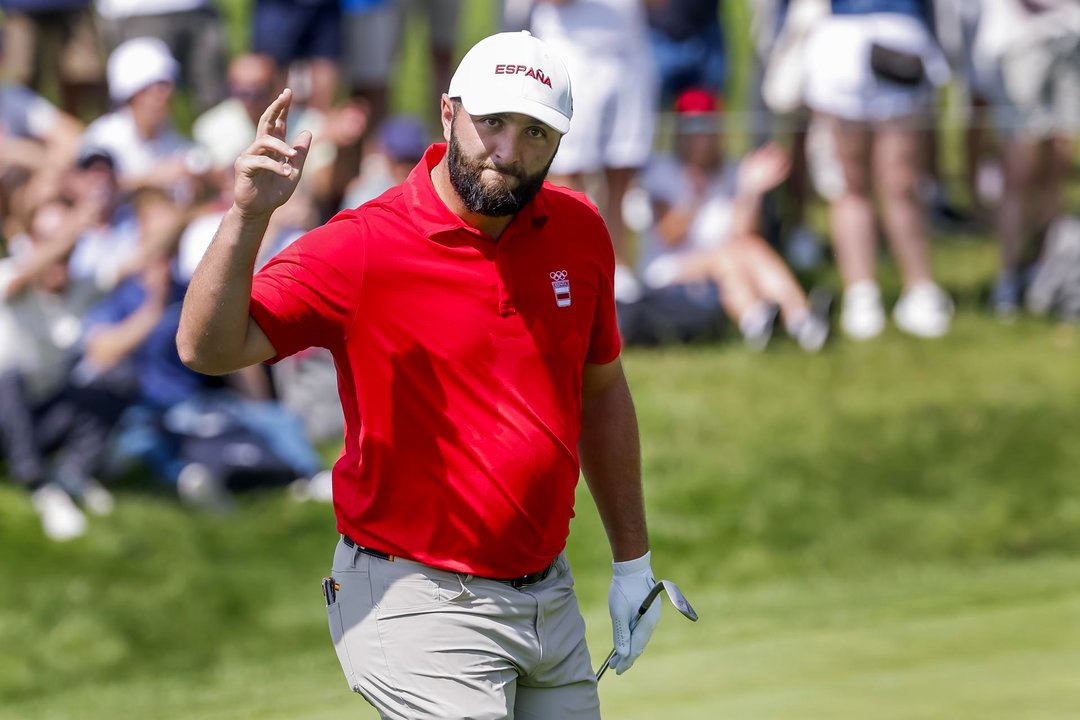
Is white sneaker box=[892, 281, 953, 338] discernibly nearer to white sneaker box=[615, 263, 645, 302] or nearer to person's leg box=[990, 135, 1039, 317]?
person's leg box=[990, 135, 1039, 317]

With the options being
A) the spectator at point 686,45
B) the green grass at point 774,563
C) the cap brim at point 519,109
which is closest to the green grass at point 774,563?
the green grass at point 774,563

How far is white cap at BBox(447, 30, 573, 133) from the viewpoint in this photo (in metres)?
3.54

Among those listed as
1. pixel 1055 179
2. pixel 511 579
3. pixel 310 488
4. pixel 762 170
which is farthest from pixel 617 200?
pixel 511 579

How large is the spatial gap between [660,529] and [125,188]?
3299 mm

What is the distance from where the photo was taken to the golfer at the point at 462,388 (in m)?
3.59

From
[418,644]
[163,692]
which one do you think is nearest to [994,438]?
[163,692]

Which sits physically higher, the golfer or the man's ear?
the man's ear

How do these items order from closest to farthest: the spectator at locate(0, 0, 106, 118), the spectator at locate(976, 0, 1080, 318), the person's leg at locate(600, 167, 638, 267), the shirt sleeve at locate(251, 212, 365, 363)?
1. the shirt sleeve at locate(251, 212, 365, 363)
2. the spectator at locate(0, 0, 106, 118)
3. the person's leg at locate(600, 167, 638, 267)
4. the spectator at locate(976, 0, 1080, 318)

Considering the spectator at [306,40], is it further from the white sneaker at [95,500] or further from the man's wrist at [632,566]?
the man's wrist at [632,566]

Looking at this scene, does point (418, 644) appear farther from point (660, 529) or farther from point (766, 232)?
point (766, 232)

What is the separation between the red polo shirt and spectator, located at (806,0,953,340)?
6.45 metres

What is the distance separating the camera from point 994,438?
9703 mm

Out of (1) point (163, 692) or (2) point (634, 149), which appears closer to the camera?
(1) point (163, 692)

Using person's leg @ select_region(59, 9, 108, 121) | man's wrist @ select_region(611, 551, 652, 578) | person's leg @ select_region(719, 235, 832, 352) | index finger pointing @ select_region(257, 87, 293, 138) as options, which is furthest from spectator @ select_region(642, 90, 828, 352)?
index finger pointing @ select_region(257, 87, 293, 138)
